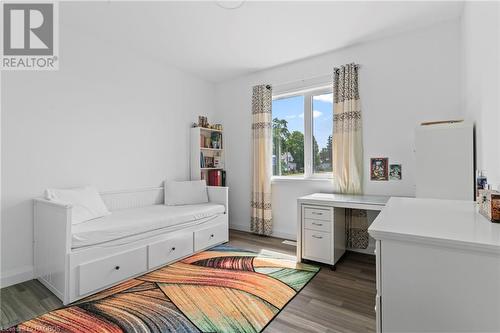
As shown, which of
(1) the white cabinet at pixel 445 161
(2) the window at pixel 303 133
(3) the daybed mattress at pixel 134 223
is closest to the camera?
(1) the white cabinet at pixel 445 161

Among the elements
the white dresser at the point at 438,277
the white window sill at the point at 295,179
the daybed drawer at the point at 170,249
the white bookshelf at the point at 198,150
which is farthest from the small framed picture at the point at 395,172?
the white bookshelf at the point at 198,150

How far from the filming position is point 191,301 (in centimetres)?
191

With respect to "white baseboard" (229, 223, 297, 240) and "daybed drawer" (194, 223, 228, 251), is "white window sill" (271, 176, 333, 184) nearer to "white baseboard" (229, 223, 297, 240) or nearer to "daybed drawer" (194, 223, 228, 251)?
"white baseboard" (229, 223, 297, 240)

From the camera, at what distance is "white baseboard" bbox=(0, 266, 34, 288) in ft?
6.96

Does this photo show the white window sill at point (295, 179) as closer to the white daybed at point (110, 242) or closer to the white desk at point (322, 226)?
the white desk at point (322, 226)

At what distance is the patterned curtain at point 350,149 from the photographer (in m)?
2.88

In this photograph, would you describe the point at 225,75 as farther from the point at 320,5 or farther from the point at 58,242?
the point at 58,242

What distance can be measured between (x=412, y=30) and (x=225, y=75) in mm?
2550

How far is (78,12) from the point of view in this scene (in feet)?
7.64

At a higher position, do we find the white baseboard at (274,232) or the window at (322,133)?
the window at (322,133)

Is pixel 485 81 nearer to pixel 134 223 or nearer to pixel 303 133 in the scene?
pixel 303 133

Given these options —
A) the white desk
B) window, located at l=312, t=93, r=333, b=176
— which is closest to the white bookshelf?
window, located at l=312, t=93, r=333, b=176

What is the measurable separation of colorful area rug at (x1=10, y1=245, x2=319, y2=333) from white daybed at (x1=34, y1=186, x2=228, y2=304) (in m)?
0.13

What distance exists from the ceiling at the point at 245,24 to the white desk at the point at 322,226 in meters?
1.85
